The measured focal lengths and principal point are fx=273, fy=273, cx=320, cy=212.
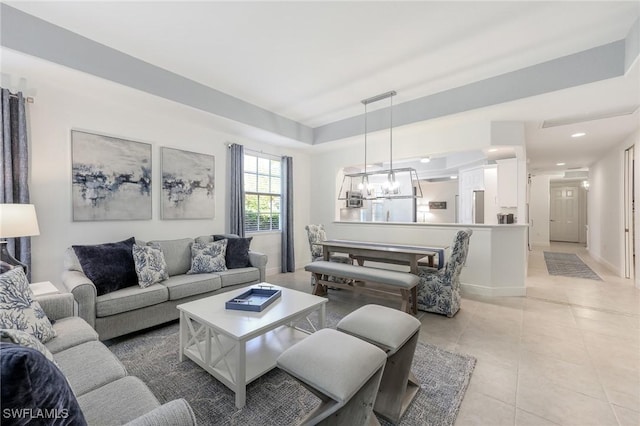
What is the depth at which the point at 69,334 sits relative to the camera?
66.9 inches

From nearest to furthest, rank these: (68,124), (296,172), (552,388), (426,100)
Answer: (552,388)
(68,124)
(426,100)
(296,172)

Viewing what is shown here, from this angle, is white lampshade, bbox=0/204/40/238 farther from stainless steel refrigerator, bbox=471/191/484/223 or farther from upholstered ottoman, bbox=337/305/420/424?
stainless steel refrigerator, bbox=471/191/484/223

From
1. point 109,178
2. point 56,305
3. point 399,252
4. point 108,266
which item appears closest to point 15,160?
point 109,178

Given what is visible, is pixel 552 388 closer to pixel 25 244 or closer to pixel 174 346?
pixel 174 346

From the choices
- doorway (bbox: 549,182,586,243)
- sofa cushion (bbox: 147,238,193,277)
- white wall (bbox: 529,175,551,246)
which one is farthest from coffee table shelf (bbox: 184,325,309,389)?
doorway (bbox: 549,182,586,243)

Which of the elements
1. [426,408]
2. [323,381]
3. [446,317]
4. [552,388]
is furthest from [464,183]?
[323,381]

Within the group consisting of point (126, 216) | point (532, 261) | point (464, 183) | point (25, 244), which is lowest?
point (532, 261)

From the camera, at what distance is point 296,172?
230 inches

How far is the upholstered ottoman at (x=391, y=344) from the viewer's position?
63.0 inches

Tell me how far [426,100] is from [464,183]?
3.72 metres

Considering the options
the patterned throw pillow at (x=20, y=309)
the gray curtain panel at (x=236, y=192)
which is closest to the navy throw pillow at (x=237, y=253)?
the gray curtain panel at (x=236, y=192)

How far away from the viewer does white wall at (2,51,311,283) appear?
2793 millimetres

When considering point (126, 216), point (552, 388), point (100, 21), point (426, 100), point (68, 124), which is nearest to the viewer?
point (552, 388)

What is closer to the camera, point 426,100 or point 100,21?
point 100,21
